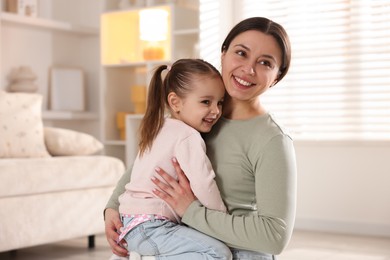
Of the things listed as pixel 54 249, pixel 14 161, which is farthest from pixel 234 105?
pixel 54 249

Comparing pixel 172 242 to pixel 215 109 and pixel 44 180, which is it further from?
pixel 44 180

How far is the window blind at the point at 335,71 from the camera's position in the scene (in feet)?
14.0

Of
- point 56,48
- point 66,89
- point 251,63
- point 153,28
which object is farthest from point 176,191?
point 56,48

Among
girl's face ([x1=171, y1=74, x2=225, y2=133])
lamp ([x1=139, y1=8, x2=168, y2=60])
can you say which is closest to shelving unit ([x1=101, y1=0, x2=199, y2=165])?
lamp ([x1=139, y1=8, x2=168, y2=60])

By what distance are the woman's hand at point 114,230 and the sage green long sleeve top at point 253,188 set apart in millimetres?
236

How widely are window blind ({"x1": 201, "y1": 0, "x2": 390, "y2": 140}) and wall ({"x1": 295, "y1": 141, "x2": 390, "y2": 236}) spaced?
0.28 feet

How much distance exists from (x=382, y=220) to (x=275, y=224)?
2889 millimetres

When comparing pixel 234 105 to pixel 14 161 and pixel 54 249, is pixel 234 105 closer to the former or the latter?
pixel 14 161

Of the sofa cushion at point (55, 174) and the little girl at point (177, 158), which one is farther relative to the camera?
the sofa cushion at point (55, 174)

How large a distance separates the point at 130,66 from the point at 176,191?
3.71m

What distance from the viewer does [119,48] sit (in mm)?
5379

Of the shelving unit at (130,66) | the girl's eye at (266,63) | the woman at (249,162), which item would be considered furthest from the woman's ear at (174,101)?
the shelving unit at (130,66)

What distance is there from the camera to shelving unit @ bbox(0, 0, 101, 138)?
5.02 meters

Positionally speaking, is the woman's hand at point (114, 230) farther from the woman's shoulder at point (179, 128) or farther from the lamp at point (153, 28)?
the lamp at point (153, 28)
